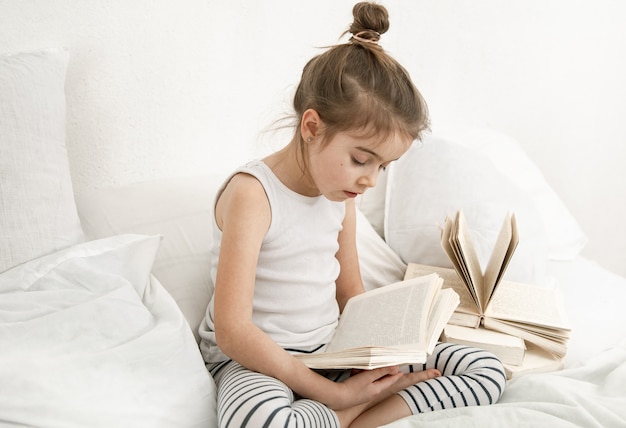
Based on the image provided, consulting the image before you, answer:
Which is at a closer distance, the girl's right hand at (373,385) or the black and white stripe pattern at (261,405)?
the black and white stripe pattern at (261,405)

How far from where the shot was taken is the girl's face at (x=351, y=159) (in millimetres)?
1026

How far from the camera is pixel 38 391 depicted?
788mm

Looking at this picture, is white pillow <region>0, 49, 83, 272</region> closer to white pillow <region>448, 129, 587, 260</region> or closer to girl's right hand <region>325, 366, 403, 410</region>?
girl's right hand <region>325, 366, 403, 410</region>

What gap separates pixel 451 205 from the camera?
145 centimetres

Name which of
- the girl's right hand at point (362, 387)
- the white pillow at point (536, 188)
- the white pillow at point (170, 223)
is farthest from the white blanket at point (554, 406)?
the white pillow at point (536, 188)

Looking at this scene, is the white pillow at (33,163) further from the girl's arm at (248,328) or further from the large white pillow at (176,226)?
the girl's arm at (248,328)

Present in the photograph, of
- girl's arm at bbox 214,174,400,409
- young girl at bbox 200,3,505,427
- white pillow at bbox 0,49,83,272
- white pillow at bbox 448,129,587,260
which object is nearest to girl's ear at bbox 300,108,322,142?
young girl at bbox 200,3,505,427

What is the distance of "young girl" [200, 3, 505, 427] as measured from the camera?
1002mm

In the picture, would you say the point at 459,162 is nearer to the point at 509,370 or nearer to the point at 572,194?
the point at 509,370

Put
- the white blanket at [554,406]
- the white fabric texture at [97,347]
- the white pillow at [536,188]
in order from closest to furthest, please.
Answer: the white fabric texture at [97,347]
the white blanket at [554,406]
the white pillow at [536,188]

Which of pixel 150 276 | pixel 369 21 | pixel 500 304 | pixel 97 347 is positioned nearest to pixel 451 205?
pixel 500 304

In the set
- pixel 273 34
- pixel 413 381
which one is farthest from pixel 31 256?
pixel 273 34

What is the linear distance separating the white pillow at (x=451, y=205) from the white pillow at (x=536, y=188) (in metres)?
0.16

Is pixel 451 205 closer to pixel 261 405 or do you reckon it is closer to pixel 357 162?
pixel 357 162
